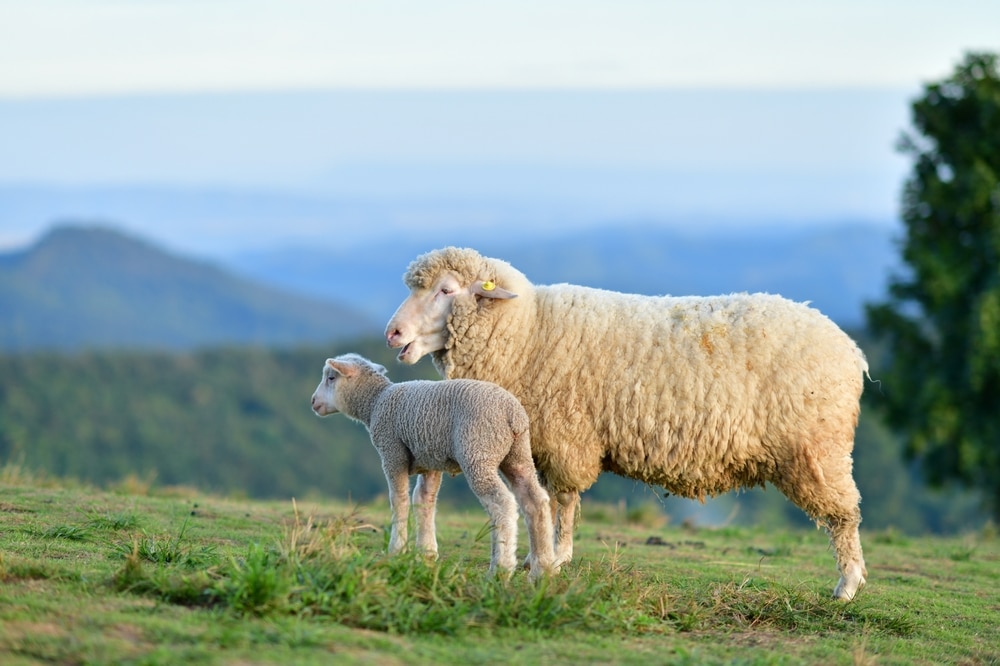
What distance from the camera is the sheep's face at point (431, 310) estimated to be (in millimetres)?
8422

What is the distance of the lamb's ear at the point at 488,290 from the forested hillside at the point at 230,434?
36445 millimetres

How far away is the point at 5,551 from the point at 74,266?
533ft

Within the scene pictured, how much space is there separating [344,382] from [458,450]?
1.32m

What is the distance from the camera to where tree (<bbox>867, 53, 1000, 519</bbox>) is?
23469 millimetres

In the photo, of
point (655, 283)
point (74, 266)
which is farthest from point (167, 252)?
point (655, 283)

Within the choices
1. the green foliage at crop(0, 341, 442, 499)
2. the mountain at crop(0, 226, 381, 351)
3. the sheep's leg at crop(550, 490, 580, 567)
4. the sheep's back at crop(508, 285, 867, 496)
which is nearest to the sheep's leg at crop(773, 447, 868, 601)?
the sheep's back at crop(508, 285, 867, 496)

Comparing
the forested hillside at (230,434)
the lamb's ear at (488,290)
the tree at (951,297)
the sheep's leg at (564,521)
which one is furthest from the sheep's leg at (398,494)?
the forested hillside at (230,434)

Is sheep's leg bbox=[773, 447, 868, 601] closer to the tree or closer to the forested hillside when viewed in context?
the tree

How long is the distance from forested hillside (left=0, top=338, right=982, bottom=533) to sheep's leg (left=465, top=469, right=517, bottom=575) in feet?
123

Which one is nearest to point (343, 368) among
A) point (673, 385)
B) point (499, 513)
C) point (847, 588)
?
point (499, 513)

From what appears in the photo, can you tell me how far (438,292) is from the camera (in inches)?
336

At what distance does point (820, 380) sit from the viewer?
7.93m

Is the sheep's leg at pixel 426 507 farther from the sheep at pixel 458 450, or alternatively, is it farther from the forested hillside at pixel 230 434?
the forested hillside at pixel 230 434

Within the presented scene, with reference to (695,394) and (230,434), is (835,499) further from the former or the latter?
(230,434)
